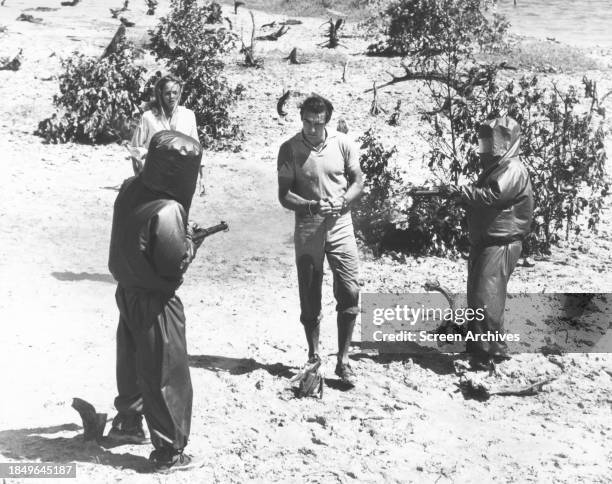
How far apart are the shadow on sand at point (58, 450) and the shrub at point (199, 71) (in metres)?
6.98

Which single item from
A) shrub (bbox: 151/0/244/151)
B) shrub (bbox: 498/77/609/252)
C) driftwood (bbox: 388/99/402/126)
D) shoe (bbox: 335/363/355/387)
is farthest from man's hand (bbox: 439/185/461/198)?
driftwood (bbox: 388/99/402/126)

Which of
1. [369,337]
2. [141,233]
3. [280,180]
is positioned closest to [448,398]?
[369,337]

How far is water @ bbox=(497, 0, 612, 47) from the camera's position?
2142 cm

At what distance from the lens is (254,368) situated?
7102 millimetres

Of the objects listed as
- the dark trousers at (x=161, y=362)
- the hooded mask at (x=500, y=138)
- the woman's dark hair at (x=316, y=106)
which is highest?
the woman's dark hair at (x=316, y=106)

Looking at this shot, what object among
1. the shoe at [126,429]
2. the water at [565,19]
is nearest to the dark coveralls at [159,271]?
the shoe at [126,429]

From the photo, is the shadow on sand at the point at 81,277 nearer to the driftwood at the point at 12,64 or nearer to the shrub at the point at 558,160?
the shrub at the point at 558,160

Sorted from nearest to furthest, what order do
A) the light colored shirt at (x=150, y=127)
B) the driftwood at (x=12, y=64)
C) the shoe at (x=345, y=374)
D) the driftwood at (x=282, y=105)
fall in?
the shoe at (x=345, y=374)
the light colored shirt at (x=150, y=127)
the driftwood at (x=282, y=105)
the driftwood at (x=12, y=64)

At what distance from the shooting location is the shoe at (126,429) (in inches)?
226

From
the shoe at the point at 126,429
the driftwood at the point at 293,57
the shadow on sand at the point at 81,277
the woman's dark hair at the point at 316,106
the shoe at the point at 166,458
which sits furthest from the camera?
the driftwood at the point at 293,57

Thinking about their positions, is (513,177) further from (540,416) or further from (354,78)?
(354,78)

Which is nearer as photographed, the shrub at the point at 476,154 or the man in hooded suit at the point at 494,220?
the man in hooded suit at the point at 494,220

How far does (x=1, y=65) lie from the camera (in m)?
14.9

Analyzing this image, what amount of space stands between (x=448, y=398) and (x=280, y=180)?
181 cm
